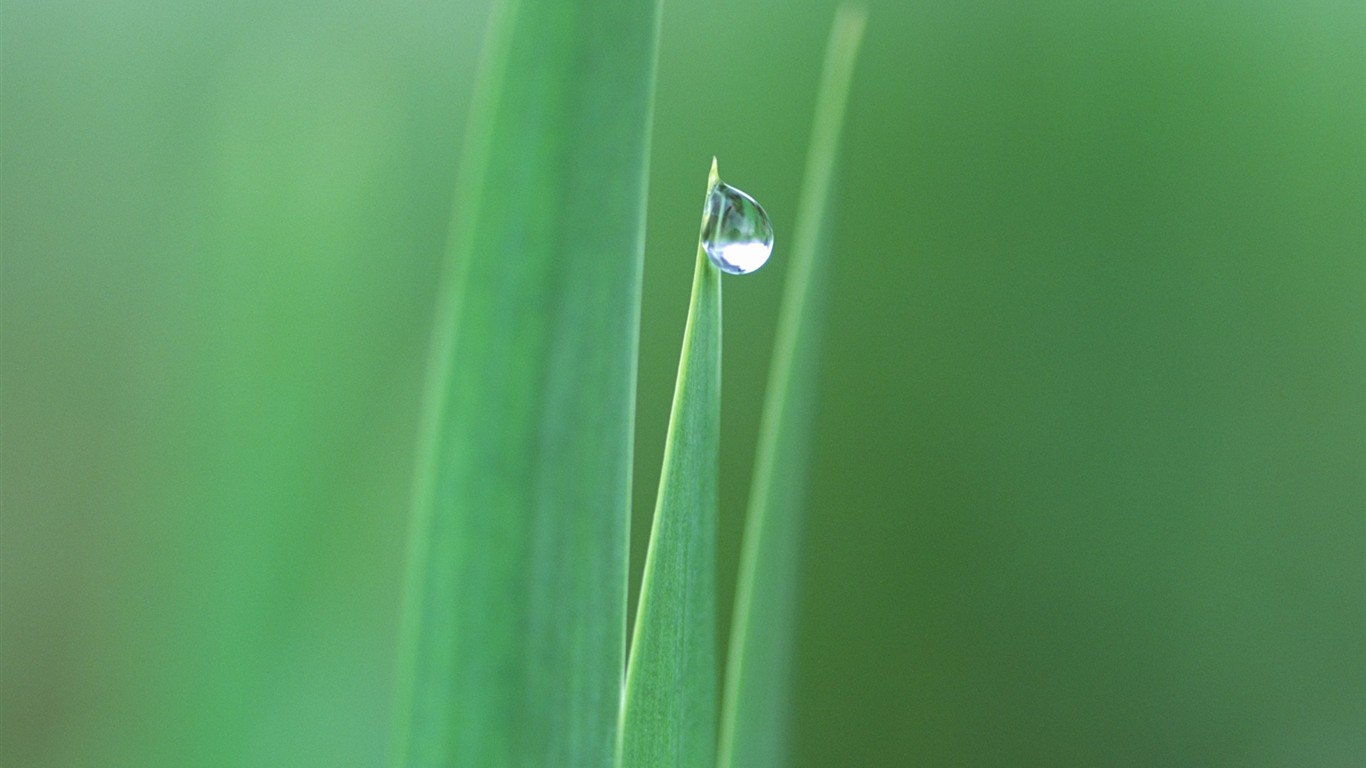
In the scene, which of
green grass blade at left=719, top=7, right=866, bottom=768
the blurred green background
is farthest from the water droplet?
the blurred green background

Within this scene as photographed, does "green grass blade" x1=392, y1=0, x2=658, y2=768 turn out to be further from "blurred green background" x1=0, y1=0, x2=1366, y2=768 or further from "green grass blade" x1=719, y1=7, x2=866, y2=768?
"blurred green background" x1=0, y1=0, x2=1366, y2=768

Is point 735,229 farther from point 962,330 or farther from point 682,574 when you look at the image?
point 962,330

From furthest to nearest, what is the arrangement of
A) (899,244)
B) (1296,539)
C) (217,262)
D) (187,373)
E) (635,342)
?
(899,244), (1296,539), (187,373), (217,262), (635,342)

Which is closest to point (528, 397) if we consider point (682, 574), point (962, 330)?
point (682, 574)

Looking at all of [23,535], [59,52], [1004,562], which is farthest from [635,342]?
[59,52]

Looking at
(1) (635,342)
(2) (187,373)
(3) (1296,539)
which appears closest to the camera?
(1) (635,342)

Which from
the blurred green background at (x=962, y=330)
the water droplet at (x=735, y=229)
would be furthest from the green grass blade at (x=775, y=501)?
the blurred green background at (x=962, y=330)

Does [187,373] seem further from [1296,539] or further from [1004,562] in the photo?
[1296,539]

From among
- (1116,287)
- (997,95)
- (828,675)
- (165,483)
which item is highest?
(997,95)

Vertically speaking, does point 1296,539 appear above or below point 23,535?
above
